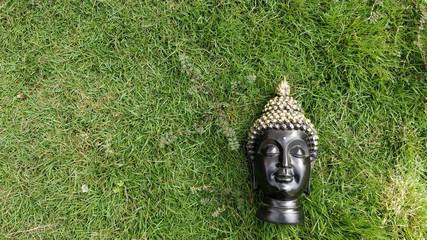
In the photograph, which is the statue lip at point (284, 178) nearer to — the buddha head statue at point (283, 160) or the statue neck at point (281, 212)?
the buddha head statue at point (283, 160)

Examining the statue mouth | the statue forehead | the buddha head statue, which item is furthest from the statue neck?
the statue forehead

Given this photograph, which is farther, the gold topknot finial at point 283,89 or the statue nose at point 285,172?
the gold topknot finial at point 283,89

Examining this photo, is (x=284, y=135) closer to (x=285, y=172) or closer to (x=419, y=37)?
(x=285, y=172)

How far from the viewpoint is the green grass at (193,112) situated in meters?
2.72

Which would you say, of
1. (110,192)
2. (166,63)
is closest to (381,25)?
(166,63)

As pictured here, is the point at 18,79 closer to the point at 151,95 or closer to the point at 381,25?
the point at 151,95

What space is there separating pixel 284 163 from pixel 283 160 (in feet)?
0.08

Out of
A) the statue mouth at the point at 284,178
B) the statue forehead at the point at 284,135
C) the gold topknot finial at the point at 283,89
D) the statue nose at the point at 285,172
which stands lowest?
the statue mouth at the point at 284,178

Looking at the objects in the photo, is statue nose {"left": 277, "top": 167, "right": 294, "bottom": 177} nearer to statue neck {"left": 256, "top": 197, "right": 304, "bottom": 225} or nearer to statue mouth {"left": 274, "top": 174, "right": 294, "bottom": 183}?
statue mouth {"left": 274, "top": 174, "right": 294, "bottom": 183}

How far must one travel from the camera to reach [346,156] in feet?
8.96

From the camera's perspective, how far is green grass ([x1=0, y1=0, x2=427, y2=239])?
107 inches

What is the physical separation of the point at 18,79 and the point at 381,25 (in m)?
3.90

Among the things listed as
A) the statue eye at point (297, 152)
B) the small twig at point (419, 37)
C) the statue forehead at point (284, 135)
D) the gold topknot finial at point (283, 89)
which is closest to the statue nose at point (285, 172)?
the statue eye at point (297, 152)

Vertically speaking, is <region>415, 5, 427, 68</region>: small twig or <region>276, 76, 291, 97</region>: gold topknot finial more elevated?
<region>415, 5, 427, 68</region>: small twig
